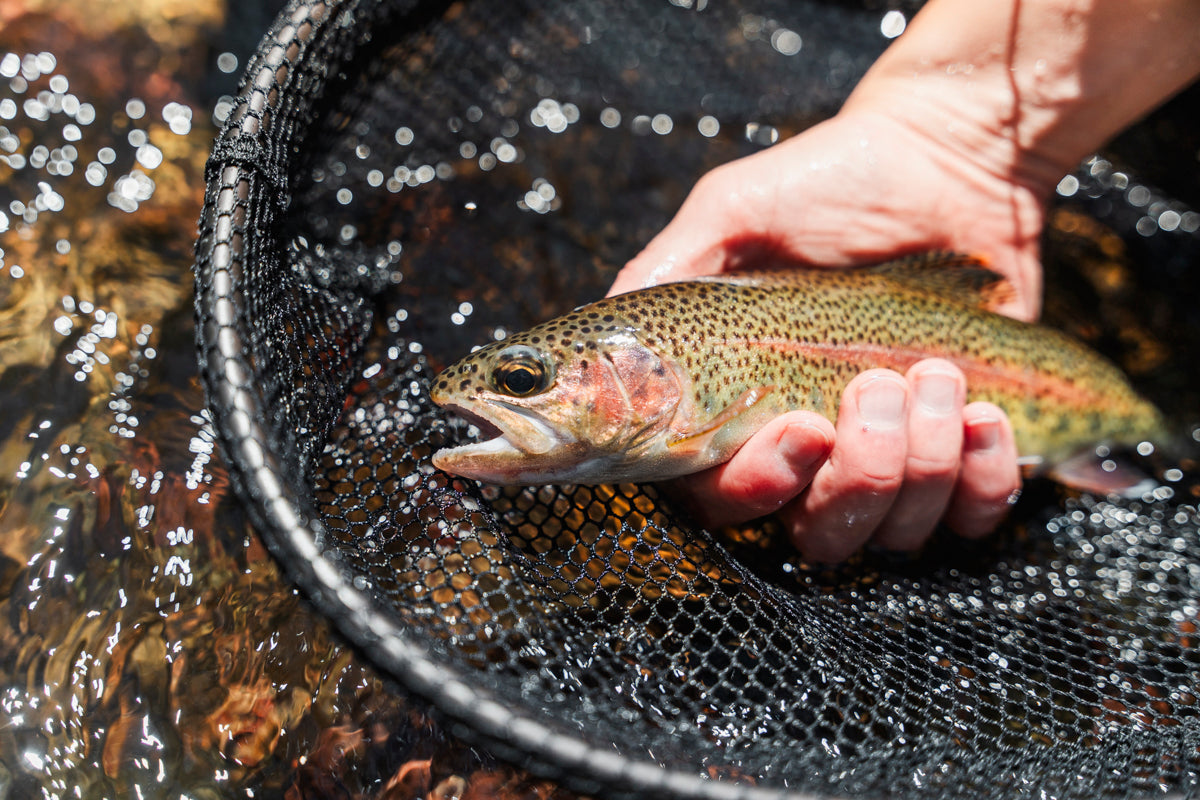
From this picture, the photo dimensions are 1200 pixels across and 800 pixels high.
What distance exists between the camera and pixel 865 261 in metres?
3.25

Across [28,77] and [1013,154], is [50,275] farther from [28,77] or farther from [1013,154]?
[1013,154]

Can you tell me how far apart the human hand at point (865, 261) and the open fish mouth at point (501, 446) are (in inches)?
27.9

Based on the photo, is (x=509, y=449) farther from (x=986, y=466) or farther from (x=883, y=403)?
(x=986, y=466)

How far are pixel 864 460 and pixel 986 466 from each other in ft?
2.17

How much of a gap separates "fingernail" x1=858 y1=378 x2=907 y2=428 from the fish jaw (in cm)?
100

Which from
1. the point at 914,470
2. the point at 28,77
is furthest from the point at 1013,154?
the point at 28,77

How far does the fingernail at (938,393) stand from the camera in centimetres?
253

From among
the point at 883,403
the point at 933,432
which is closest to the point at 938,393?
the point at 933,432

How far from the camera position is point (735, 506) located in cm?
260

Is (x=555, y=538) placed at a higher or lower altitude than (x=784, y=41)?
lower

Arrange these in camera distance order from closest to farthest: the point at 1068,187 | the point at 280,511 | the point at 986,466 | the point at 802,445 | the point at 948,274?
1. the point at 280,511
2. the point at 802,445
3. the point at 986,466
4. the point at 948,274
5. the point at 1068,187

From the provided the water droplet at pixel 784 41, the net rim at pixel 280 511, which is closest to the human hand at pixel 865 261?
the net rim at pixel 280 511

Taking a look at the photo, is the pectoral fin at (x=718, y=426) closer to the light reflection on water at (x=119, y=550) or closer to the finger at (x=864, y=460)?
the finger at (x=864, y=460)

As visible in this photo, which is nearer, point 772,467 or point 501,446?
point 501,446
